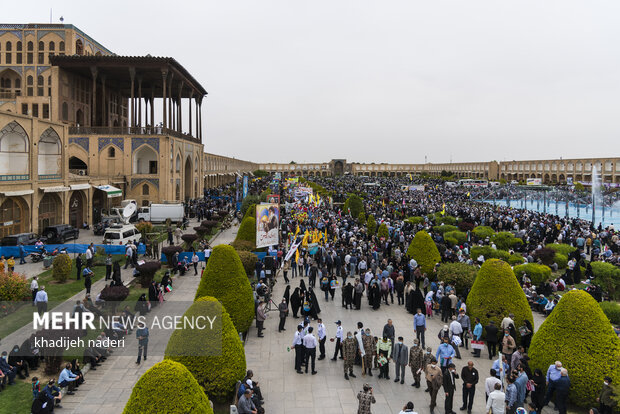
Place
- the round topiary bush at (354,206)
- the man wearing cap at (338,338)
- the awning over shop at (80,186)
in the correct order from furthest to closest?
the round topiary bush at (354,206) < the awning over shop at (80,186) < the man wearing cap at (338,338)

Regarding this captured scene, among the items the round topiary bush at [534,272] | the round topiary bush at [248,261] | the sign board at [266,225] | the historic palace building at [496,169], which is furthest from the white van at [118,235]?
the historic palace building at [496,169]

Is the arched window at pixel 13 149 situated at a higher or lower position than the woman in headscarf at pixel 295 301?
higher

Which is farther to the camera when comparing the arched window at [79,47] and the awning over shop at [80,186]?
the arched window at [79,47]

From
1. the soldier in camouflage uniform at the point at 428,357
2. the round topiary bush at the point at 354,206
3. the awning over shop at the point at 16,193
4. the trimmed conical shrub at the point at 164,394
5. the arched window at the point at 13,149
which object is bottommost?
the soldier in camouflage uniform at the point at 428,357

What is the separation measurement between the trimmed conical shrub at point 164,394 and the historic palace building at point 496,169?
42088 millimetres

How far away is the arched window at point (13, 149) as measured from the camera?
19.9 meters

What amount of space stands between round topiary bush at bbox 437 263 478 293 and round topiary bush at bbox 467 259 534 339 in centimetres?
257

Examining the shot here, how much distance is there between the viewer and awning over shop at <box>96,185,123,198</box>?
27758mm

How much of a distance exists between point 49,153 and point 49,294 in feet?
43.3

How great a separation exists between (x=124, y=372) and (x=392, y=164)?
127 m

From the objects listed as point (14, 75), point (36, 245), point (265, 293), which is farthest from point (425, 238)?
point (14, 75)

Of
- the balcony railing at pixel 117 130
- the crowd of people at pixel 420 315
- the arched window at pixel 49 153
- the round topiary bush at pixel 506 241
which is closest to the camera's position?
the crowd of people at pixel 420 315

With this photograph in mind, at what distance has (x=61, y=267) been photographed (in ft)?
46.9

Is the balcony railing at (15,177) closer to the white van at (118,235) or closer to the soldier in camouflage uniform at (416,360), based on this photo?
the white van at (118,235)
